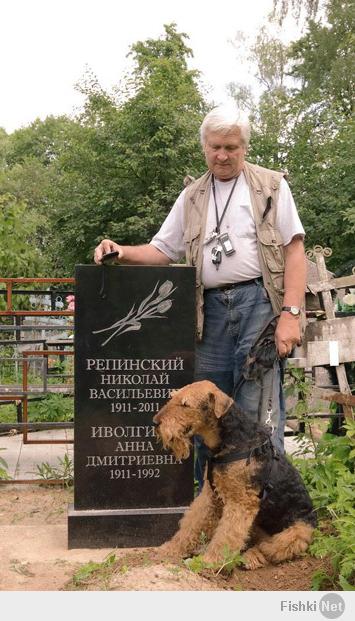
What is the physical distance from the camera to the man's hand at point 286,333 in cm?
397


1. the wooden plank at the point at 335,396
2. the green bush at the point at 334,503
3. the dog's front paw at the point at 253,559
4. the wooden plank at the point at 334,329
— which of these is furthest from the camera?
the wooden plank at the point at 334,329

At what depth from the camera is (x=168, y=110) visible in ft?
66.4

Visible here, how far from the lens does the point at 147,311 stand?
437 centimetres

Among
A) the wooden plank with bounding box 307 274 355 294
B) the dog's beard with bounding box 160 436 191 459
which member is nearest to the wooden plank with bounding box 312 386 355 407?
the wooden plank with bounding box 307 274 355 294

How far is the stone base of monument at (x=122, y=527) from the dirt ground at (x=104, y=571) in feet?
0.19

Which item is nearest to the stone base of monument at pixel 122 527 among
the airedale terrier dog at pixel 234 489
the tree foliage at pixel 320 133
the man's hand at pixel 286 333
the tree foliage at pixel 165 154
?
the airedale terrier dog at pixel 234 489

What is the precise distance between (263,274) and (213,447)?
3.31 ft

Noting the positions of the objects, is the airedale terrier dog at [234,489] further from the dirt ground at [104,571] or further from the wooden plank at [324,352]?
the wooden plank at [324,352]

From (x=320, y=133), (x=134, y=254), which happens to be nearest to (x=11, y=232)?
(x=134, y=254)

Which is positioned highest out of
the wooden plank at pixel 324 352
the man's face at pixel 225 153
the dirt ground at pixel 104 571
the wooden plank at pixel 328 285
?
the man's face at pixel 225 153

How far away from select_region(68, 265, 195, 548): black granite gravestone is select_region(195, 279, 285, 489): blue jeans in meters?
0.14

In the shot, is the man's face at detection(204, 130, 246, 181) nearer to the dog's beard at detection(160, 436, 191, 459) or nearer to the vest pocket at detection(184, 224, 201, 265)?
the vest pocket at detection(184, 224, 201, 265)

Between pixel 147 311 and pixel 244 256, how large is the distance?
2.26 ft

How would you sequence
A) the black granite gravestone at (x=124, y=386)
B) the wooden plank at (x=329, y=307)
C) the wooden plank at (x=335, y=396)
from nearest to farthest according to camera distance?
the black granite gravestone at (x=124, y=386) → the wooden plank at (x=335, y=396) → the wooden plank at (x=329, y=307)
